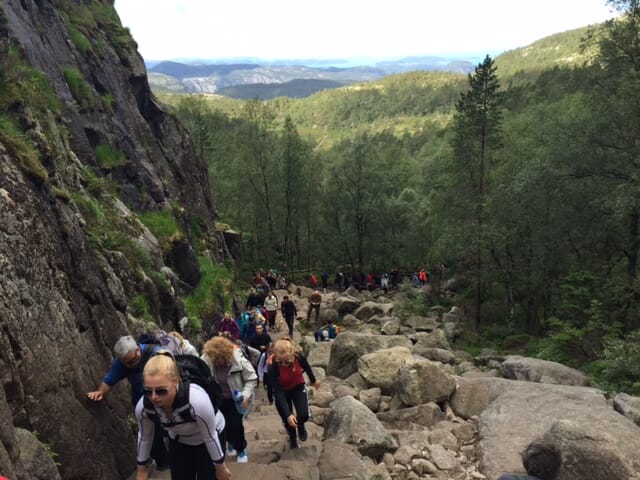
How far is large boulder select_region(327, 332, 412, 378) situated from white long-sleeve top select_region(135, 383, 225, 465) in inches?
442

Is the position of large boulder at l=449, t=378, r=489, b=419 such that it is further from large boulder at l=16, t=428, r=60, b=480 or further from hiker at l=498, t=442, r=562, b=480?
large boulder at l=16, t=428, r=60, b=480

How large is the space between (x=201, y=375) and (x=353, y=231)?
5131cm

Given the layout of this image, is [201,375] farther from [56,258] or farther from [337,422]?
[337,422]

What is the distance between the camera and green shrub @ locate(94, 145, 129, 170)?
19562 mm

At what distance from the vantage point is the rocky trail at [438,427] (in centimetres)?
756

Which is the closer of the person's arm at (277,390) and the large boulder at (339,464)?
the large boulder at (339,464)

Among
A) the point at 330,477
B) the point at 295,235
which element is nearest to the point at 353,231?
the point at 295,235


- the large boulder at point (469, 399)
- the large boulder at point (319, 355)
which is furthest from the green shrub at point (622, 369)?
the large boulder at point (319, 355)

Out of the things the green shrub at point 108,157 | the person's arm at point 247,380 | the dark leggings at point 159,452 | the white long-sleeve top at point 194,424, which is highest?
the green shrub at point 108,157

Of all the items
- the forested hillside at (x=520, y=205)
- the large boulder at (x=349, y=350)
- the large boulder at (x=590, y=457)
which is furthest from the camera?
the forested hillside at (x=520, y=205)

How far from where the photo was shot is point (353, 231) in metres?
56.4

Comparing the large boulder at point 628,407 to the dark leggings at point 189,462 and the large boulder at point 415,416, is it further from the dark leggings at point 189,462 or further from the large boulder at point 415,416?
the dark leggings at point 189,462

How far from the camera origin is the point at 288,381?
315 inches

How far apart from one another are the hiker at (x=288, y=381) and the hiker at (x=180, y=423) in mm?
2326
